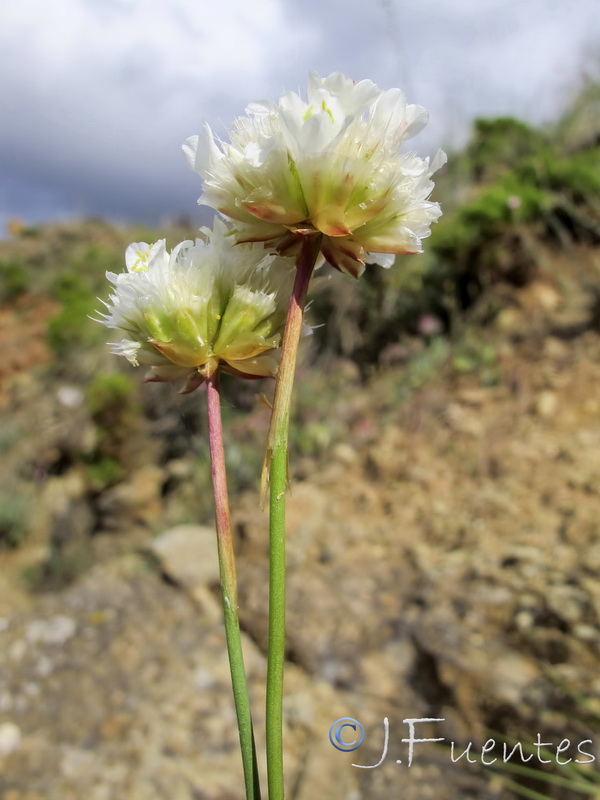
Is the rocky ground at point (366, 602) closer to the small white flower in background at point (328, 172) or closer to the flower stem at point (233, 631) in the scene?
the flower stem at point (233, 631)

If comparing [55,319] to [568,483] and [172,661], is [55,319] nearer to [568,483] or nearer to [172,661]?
[172,661]

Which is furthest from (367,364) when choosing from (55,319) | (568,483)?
(55,319)

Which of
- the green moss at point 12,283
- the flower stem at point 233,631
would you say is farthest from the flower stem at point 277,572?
the green moss at point 12,283

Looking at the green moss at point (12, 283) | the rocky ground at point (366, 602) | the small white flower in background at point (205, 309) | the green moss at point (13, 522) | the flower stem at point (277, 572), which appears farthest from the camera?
the green moss at point (12, 283)

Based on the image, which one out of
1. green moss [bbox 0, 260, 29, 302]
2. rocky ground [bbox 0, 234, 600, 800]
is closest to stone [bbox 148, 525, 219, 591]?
rocky ground [bbox 0, 234, 600, 800]

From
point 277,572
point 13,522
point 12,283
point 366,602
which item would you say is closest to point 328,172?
point 277,572

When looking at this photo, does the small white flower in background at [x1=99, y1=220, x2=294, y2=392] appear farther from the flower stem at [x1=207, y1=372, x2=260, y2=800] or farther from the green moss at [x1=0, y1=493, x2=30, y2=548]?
the green moss at [x1=0, y1=493, x2=30, y2=548]
